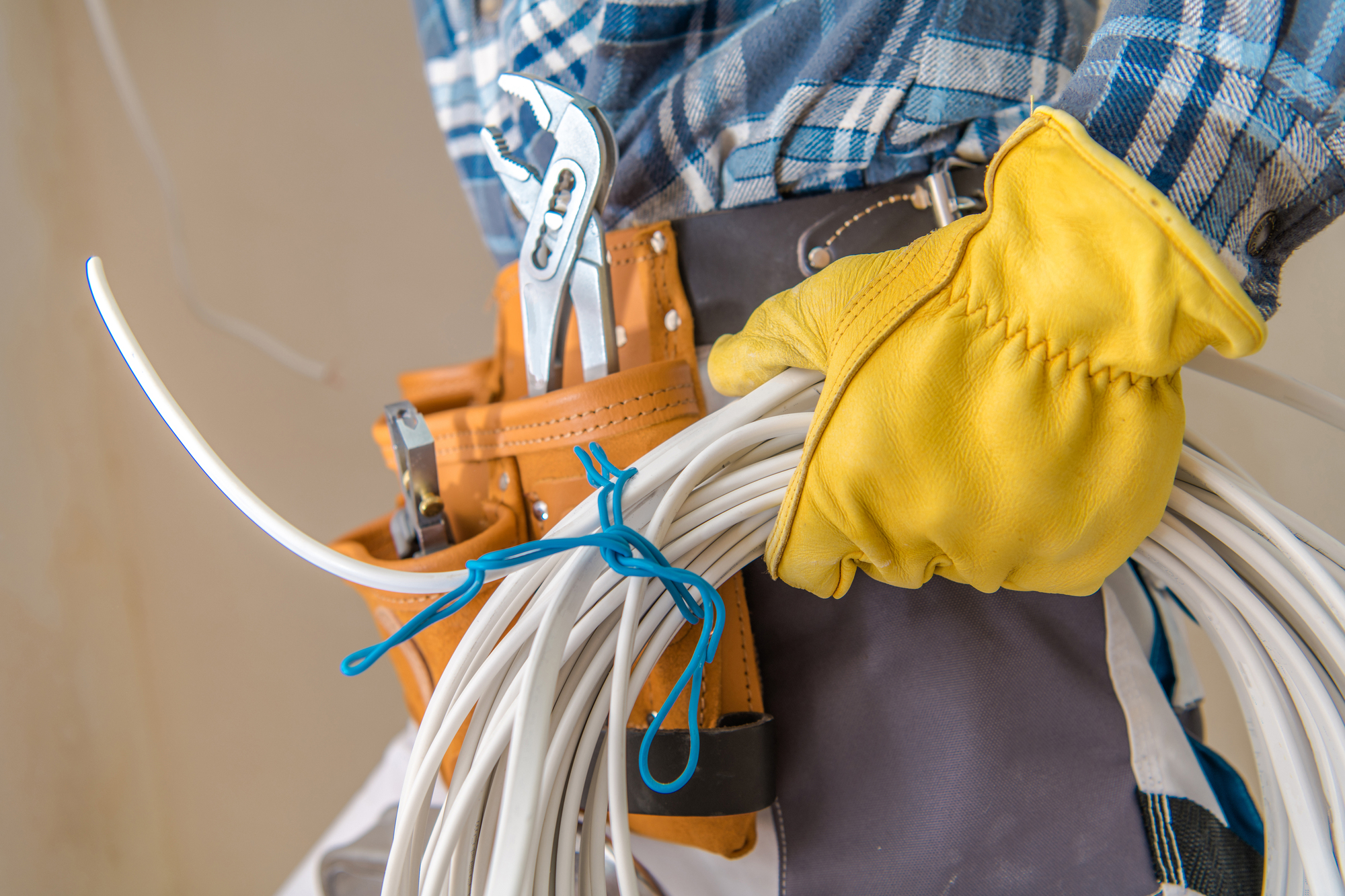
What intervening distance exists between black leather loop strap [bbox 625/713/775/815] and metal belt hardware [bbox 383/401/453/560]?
0.20 meters

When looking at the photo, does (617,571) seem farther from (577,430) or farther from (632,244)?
(632,244)

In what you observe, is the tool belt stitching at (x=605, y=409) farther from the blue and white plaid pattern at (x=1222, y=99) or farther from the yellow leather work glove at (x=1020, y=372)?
the blue and white plaid pattern at (x=1222, y=99)

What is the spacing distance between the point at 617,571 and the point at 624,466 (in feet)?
0.38

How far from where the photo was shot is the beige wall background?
2.30ft

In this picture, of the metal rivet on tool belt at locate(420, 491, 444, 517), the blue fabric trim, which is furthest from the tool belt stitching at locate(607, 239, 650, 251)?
the blue fabric trim

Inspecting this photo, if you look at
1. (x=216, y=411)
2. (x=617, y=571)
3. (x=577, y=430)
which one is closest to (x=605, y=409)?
(x=577, y=430)

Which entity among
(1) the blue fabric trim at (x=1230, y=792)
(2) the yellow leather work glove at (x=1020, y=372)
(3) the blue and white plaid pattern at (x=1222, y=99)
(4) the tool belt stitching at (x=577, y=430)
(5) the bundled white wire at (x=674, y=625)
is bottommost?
(1) the blue fabric trim at (x=1230, y=792)

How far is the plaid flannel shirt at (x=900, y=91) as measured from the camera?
1.13 ft

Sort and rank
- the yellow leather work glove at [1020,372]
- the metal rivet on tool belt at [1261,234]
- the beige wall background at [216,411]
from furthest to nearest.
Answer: the beige wall background at [216,411] < the metal rivet on tool belt at [1261,234] < the yellow leather work glove at [1020,372]

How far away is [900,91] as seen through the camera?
44 centimetres

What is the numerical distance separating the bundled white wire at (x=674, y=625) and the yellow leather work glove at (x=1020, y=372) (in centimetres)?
5

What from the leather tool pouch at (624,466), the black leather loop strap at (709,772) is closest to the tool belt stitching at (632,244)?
the leather tool pouch at (624,466)

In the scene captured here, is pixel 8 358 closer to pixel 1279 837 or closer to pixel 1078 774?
pixel 1078 774

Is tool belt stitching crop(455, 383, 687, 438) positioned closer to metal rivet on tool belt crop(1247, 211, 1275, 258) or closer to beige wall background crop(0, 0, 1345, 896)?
metal rivet on tool belt crop(1247, 211, 1275, 258)
